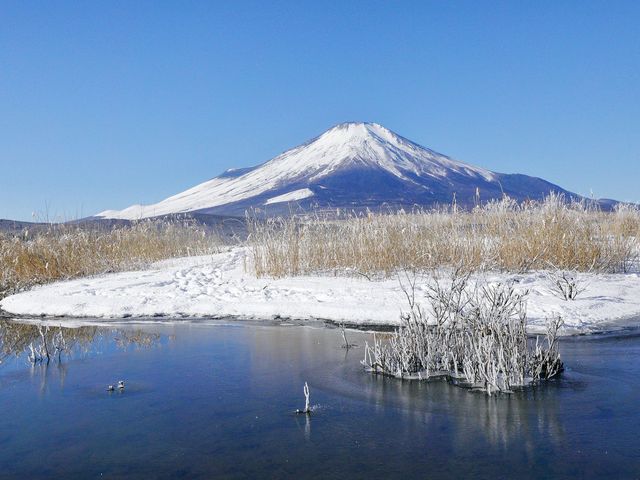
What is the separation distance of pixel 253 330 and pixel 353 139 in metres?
173

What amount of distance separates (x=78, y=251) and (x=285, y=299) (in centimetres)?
652

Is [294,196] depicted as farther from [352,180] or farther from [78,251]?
[78,251]

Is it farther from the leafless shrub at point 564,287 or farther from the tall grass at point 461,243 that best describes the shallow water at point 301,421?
the tall grass at point 461,243

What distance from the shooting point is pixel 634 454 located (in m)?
3.83

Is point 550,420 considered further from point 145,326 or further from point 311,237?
point 311,237

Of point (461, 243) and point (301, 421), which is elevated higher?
point (461, 243)

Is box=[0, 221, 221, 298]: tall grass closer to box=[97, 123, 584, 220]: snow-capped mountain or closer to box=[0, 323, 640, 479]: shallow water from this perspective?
box=[0, 323, 640, 479]: shallow water

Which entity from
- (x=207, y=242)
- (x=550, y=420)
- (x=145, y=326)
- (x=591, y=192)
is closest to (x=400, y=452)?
(x=550, y=420)

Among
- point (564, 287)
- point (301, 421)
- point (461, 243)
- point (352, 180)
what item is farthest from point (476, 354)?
point (352, 180)

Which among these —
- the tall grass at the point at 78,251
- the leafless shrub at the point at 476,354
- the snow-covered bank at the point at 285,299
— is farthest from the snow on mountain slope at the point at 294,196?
the leafless shrub at the point at 476,354

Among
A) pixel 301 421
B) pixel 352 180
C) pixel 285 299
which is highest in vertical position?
pixel 352 180

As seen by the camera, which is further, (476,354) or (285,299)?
(285,299)

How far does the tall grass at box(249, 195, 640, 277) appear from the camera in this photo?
37.4 feet

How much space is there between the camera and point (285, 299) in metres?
9.88
